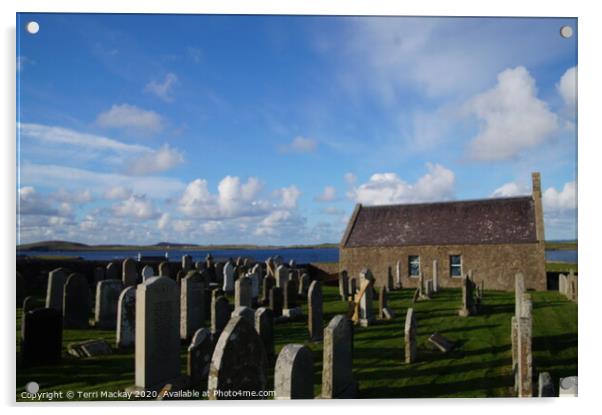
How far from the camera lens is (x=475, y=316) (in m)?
13.1

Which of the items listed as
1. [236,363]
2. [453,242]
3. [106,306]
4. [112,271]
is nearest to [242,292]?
[106,306]

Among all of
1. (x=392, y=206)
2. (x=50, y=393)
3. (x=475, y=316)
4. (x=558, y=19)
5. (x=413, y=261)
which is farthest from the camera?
(x=392, y=206)

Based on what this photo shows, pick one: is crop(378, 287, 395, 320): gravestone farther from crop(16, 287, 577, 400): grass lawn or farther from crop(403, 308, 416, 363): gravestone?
crop(403, 308, 416, 363): gravestone

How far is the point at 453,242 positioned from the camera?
2220 cm

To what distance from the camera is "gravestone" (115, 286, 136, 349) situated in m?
9.32

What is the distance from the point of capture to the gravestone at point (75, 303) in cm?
1143

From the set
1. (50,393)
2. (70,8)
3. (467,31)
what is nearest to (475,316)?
(467,31)

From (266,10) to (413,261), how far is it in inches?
712

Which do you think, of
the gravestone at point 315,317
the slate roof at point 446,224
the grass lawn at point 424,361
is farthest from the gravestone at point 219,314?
the slate roof at point 446,224

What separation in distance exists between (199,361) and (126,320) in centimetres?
305

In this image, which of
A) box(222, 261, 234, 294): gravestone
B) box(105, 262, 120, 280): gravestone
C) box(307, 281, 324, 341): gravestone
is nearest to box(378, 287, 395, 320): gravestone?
box(307, 281, 324, 341): gravestone

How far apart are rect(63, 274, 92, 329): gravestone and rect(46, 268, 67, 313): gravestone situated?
34.4 inches

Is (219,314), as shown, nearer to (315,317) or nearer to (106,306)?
(315,317)

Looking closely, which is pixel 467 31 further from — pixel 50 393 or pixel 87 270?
pixel 87 270
